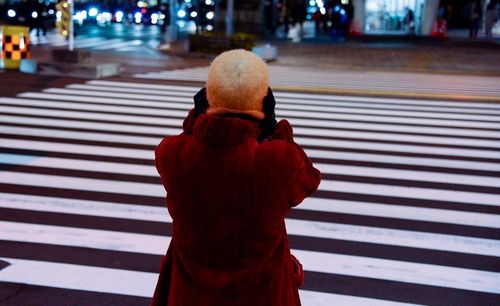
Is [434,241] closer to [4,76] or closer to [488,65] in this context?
[4,76]

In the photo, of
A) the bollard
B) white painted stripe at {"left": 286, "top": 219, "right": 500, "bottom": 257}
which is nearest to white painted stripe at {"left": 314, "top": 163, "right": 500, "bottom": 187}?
white painted stripe at {"left": 286, "top": 219, "right": 500, "bottom": 257}

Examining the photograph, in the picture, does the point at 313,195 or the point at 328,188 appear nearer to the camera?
the point at 313,195

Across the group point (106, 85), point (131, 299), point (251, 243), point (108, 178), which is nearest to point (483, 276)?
point (131, 299)

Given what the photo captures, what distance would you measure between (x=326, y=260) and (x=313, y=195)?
2.01 meters

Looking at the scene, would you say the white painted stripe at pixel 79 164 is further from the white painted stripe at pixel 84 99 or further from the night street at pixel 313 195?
the white painted stripe at pixel 84 99

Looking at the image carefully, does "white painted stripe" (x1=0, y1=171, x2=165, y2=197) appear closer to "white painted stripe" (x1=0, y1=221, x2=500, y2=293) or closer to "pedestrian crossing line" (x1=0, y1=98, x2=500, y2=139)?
"white painted stripe" (x1=0, y1=221, x2=500, y2=293)

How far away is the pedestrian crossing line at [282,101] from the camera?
46.1ft

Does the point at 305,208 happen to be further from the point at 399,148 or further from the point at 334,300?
the point at 399,148

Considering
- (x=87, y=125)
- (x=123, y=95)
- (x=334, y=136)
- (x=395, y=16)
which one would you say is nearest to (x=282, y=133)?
(x=334, y=136)

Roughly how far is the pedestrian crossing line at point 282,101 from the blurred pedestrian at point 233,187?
11.0 meters

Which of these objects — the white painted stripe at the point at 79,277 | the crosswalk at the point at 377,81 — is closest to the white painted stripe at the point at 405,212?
the white painted stripe at the point at 79,277

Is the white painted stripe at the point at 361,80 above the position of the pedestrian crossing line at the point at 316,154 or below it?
below

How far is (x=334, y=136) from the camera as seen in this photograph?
Answer: 10.9 meters

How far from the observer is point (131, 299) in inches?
191
